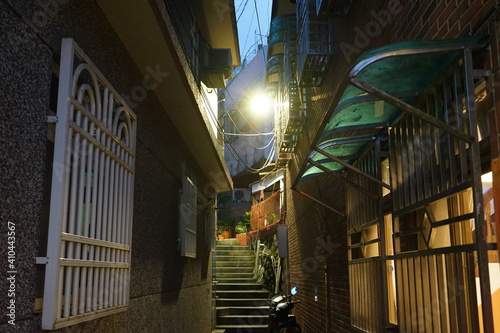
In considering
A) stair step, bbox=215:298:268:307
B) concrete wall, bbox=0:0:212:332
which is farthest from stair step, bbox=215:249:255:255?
concrete wall, bbox=0:0:212:332

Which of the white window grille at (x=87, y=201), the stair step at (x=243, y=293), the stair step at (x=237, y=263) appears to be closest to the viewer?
the white window grille at (x=87, y=201)

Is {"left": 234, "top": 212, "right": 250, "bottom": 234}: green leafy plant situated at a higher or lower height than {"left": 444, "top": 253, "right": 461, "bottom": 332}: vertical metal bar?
higher

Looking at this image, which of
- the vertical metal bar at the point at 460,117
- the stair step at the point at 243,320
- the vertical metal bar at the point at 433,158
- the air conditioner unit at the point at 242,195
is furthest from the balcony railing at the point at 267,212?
the vertical metal bar at the point at 460,117

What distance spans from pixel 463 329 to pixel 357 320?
346 cm

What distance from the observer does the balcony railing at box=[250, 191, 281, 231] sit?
19.9 metres

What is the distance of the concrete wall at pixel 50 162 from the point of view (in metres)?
2.49

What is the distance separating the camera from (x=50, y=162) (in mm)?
3059

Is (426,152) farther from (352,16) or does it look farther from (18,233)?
(352,16)

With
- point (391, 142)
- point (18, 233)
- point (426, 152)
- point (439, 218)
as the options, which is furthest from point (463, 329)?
point (18, 233)

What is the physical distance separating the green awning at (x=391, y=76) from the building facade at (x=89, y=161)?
1.70 m

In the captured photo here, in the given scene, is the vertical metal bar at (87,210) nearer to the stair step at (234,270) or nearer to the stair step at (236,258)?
the stair step at (234,270)

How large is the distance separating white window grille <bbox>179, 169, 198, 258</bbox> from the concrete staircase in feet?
18.8

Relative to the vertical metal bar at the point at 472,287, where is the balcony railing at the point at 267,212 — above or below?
above

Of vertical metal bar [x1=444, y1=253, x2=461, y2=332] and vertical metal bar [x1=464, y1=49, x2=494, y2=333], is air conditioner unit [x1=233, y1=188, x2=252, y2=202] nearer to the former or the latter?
vertical metal bar [x1=444, y1=253, x2=461, y2=332]
